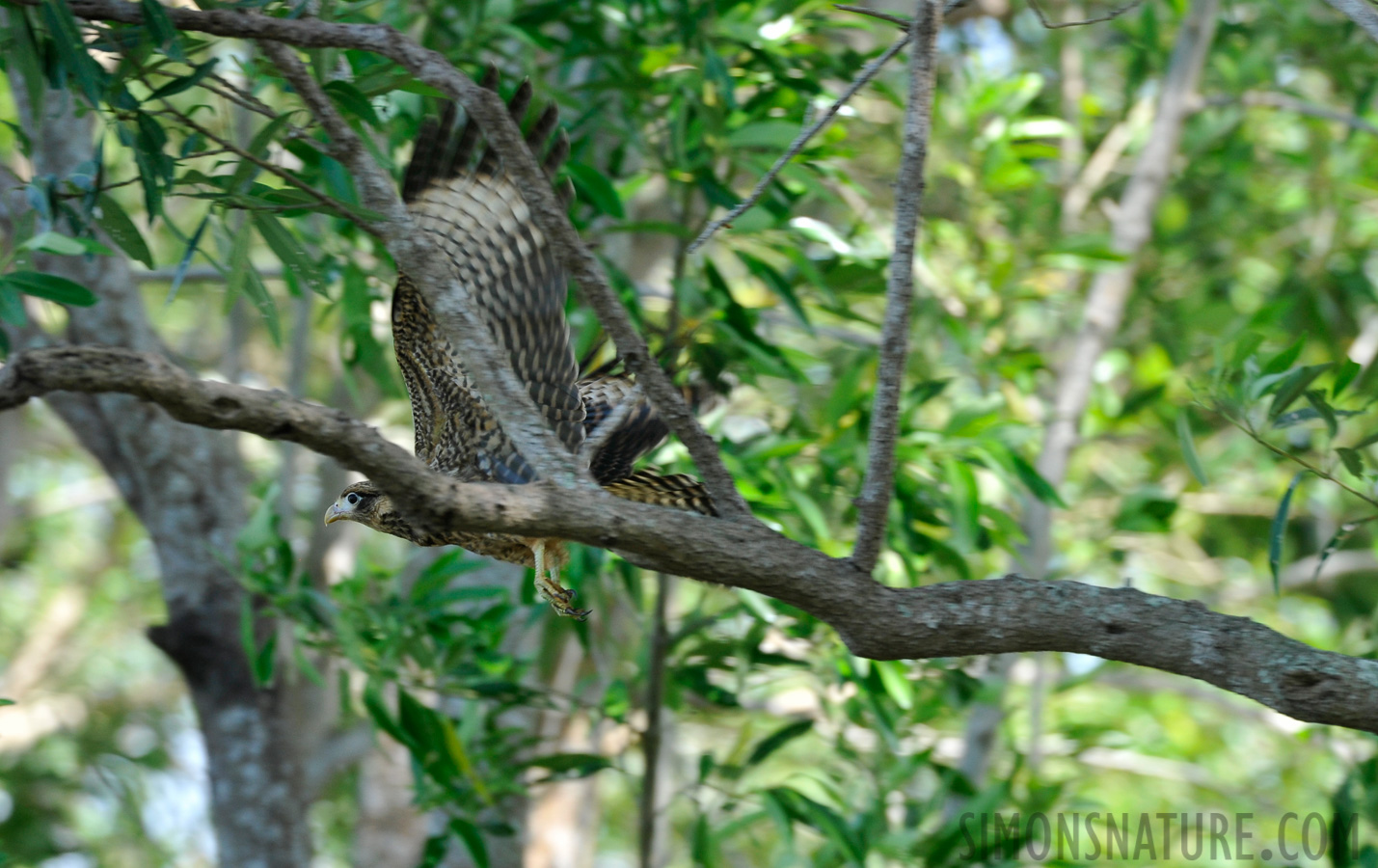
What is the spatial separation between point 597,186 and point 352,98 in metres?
0.93

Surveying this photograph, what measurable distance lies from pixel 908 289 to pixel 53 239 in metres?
1.11

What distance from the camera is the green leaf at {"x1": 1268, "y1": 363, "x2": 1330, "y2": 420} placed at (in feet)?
6.25

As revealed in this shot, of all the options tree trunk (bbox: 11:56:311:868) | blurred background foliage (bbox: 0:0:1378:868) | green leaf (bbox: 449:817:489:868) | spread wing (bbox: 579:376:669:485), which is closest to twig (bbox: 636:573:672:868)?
blurred background foliage (bbox: 0:0:1378:868)

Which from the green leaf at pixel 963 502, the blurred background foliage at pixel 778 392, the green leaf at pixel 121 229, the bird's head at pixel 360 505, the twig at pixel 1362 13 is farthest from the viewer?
the green leaf at pixel 963 502

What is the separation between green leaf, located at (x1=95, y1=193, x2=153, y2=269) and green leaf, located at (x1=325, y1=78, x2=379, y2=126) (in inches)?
15.1

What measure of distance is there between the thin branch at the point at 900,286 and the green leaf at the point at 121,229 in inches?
44.7

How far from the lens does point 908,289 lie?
158cm

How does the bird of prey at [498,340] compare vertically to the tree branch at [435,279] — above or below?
below

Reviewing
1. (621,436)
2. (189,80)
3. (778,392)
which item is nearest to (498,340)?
(621,436)

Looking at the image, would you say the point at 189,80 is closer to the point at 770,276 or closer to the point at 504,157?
the point at 504,157

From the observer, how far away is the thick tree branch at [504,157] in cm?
155

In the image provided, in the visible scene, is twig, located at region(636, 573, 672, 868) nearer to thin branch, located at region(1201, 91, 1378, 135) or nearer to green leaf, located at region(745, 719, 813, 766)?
green leaf, located at region(745, 719, 813, 766)

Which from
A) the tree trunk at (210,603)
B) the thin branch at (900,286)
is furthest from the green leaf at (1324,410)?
the tree trunk at (210,603)

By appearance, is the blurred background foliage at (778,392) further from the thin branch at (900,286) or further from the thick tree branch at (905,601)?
the thin branch at (900,286)
